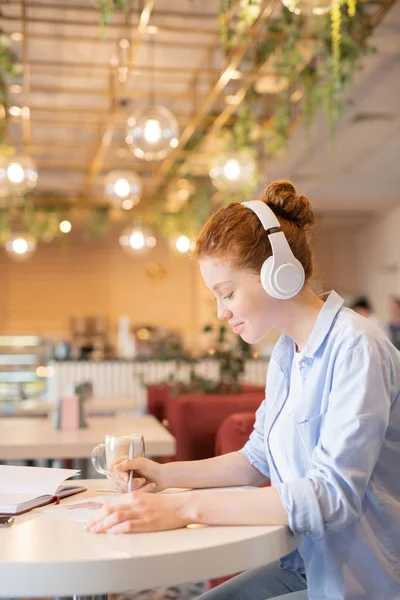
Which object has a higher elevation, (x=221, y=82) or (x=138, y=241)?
(x=221, y=82)

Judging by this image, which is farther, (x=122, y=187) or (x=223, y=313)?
(x=122, y=187)

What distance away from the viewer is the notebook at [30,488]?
1.67 m

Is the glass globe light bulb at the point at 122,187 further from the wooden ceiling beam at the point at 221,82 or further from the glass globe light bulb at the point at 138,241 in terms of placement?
the glass globe light bulb at the point at 138,241

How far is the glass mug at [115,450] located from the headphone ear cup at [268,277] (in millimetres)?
448

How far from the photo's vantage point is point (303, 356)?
5.63ft

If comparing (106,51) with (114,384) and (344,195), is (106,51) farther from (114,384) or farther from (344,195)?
(344,195)

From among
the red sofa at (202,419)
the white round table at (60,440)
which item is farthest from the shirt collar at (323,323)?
the red sofa at (202,419)

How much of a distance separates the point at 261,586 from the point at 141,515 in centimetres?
49

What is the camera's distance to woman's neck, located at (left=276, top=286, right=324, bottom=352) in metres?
1.77

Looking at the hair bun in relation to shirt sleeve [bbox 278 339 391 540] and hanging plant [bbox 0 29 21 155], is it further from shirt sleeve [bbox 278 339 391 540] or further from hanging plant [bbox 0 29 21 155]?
hanging plant [bbox 0 29 21 155]

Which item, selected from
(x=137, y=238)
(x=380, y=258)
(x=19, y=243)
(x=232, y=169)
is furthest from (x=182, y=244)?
(x=380, y=258)

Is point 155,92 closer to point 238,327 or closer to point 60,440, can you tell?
point 60,440

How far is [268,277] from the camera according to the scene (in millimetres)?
1673

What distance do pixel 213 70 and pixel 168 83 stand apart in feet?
4.32
